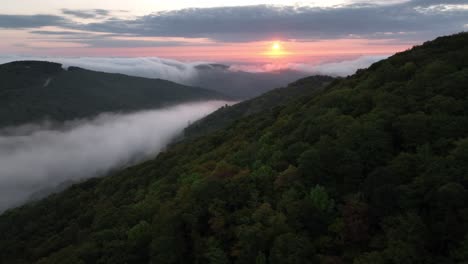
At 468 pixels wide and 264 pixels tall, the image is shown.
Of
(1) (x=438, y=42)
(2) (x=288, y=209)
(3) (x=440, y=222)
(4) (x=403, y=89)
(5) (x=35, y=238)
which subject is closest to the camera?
(3) (x=440, y=222)

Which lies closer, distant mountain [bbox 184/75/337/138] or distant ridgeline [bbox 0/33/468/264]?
distant ridgeline [bbox 0/33/468/264]

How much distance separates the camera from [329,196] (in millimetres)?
26594

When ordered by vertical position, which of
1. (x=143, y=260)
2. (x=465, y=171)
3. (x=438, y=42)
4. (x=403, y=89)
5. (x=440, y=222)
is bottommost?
(x=143, y=260)

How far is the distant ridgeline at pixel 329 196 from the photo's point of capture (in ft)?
72.0

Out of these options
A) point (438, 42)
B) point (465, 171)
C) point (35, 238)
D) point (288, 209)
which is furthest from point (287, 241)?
point (438, 42)

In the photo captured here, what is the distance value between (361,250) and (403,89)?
21540 mm

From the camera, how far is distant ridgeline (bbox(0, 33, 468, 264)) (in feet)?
72.0

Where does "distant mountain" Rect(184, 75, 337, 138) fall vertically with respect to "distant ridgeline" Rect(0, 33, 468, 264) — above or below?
below

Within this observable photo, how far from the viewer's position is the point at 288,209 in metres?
25.9

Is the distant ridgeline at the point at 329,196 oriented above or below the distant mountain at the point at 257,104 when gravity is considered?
above

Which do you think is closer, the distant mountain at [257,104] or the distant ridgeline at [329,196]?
the distant ridgeline at [329,196]

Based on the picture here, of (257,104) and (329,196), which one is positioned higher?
(329,196)

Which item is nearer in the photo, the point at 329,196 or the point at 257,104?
the point at 329,196

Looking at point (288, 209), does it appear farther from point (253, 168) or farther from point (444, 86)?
point (444, 86)
